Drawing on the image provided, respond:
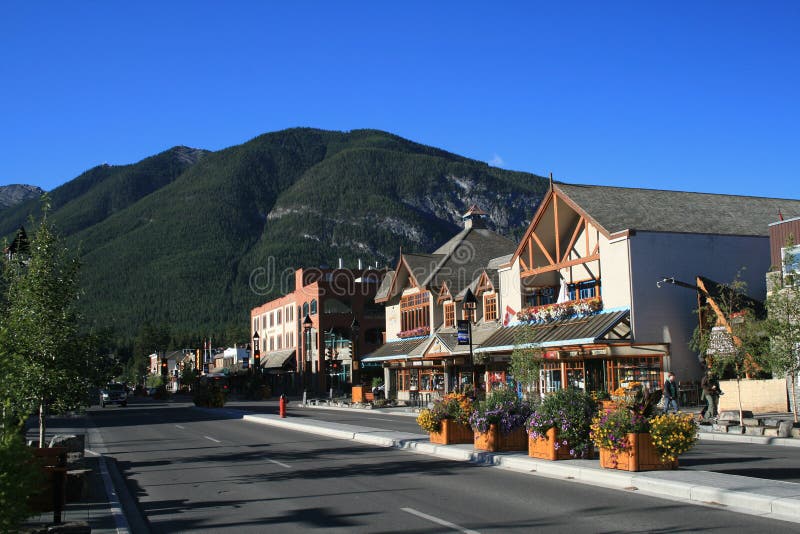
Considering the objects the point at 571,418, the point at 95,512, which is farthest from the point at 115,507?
the point at 571,418

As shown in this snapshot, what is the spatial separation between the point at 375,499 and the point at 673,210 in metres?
29.0

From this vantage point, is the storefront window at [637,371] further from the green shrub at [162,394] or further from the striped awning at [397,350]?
the green shrub at [162,394]

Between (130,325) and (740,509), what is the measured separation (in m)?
180

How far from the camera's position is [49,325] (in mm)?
16062

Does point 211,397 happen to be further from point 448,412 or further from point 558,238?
point 448,412

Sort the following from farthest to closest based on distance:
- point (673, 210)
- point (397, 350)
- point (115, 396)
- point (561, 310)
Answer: point (115, 396) < point (397, 350) < point (673, 210) < point (561, 310)

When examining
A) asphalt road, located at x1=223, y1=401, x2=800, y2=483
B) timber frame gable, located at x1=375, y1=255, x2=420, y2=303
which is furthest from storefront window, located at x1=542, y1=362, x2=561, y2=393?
timber frame gable, located at x1=375, y1=255, x2=420, y2=303

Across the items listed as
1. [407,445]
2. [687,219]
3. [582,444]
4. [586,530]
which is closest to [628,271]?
[687,219]

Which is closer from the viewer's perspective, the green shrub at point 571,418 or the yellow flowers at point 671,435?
the yellow flowers at point 671,435

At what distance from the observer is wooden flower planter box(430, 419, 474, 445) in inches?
779

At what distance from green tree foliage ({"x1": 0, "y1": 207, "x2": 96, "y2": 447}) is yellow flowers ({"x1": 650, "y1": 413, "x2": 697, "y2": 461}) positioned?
1163cm

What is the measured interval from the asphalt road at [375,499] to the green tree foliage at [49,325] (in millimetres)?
2428

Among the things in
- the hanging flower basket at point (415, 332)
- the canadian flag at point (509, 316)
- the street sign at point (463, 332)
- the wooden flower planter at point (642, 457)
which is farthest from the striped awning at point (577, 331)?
the wooden flower planter at point (642, 457)

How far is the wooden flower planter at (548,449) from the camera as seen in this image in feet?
49.8
